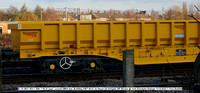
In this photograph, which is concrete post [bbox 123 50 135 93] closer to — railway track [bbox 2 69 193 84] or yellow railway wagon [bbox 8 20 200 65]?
railway track [bbox 2 69 193 84]

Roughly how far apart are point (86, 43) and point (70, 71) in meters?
1.88

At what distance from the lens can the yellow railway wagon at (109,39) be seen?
1005cm

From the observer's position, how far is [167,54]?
444 inches

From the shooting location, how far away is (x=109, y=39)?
10.6 meters

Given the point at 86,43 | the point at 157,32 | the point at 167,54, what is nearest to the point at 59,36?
the point at 86,43

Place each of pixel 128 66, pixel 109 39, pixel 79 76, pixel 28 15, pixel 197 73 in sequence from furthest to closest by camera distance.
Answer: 1. pixel 28 15
2. pixel 109 39
3. pixel 79 76
4. pixel 197 73
5. pixel 128 66

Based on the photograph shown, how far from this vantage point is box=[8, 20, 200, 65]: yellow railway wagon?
10.0 meters

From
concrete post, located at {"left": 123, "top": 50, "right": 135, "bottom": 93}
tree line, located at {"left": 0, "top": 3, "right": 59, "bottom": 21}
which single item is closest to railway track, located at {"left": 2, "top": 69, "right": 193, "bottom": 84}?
concrete post, located at {"left": 123, "top": 50, "right": 135, "bottom": 93}

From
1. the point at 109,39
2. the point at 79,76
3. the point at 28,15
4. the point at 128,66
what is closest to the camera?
the point at 128,66

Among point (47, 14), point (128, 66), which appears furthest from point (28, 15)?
point (128, 66)

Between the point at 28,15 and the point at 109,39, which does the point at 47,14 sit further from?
the point at 109,39

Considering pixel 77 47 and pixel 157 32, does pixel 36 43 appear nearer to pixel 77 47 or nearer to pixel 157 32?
pixel 77 47

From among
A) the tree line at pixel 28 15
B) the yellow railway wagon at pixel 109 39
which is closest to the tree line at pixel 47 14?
the tree line at pixel 28 15

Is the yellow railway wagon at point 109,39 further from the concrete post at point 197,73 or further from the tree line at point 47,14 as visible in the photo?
the tree line at point 47,14
